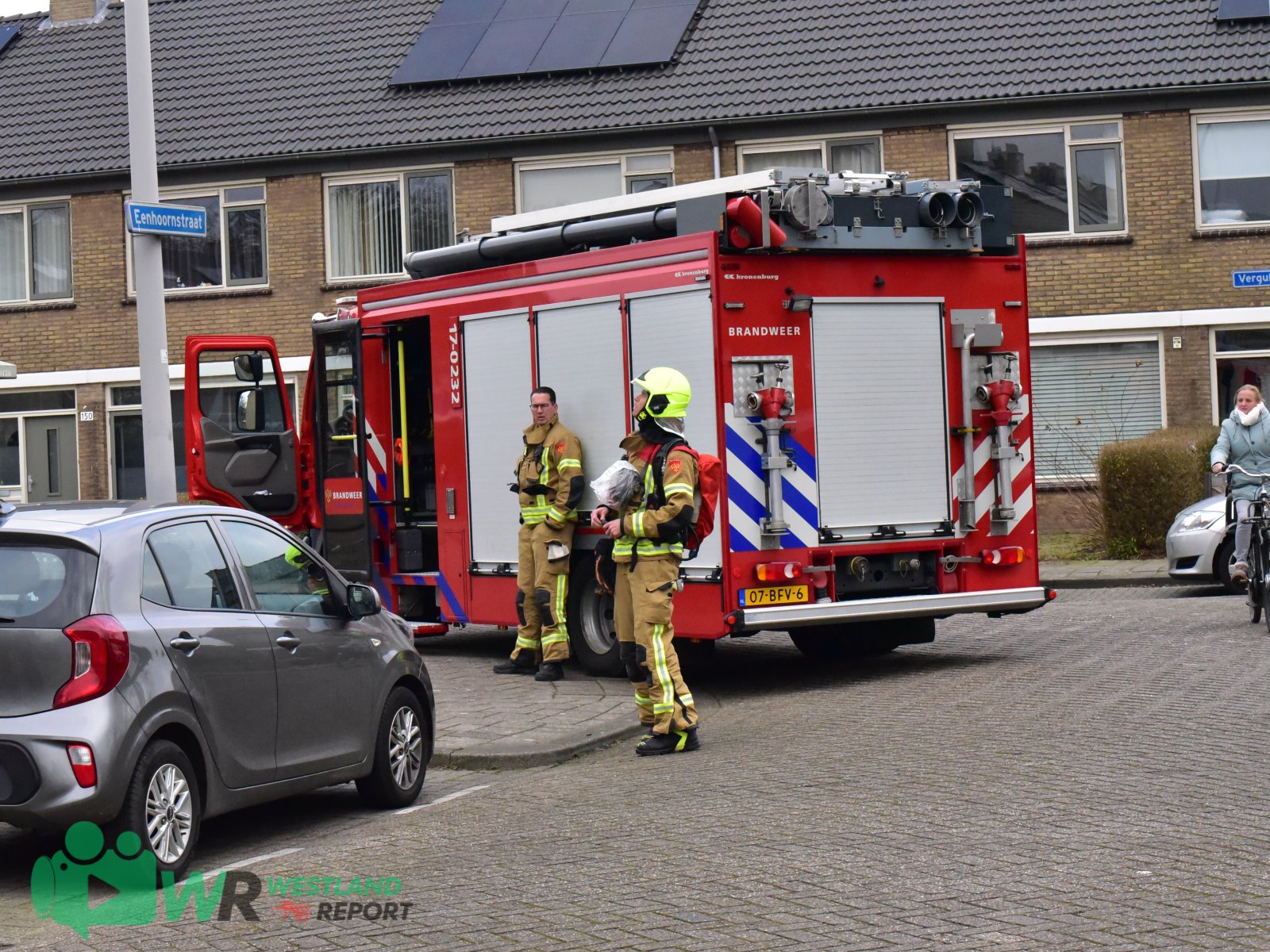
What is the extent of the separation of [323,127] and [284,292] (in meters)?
2.49

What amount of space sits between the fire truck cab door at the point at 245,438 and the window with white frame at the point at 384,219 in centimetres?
1041

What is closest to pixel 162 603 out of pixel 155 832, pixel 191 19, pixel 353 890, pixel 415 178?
pixel 155 832

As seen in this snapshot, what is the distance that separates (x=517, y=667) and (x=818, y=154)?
13.5m

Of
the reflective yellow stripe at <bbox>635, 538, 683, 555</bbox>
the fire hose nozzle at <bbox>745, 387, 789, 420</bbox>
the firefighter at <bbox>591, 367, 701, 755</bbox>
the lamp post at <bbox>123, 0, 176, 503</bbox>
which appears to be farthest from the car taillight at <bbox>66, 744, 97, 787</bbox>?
the fire hose nozzle at <bbox>745, 387, 789, 420</bbox>

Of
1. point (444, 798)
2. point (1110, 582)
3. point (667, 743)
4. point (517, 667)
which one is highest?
point (1110, 582)

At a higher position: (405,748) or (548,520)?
(548,520)

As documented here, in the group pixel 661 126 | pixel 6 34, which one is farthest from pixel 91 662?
pixel 6 34

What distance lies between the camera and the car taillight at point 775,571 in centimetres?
1070

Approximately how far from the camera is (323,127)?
25.4 m

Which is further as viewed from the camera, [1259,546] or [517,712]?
[1259,546]

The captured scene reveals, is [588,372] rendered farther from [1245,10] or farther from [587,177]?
[1245,10]

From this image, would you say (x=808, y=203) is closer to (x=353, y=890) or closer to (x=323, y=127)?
(x=353, y=890)

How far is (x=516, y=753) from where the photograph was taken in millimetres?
8977

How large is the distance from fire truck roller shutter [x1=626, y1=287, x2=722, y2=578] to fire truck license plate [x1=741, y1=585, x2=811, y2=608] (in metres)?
0.27
